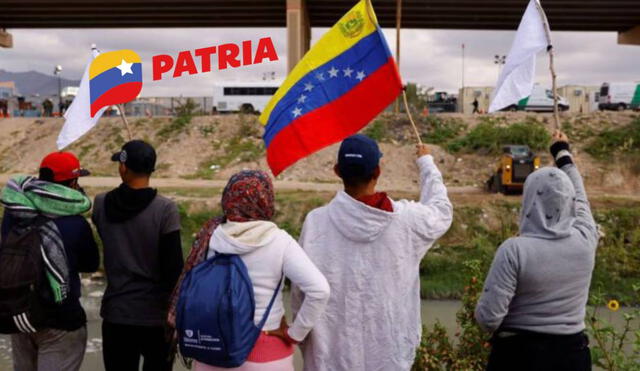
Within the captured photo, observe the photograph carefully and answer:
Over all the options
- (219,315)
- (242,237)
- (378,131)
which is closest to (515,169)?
(378,131)

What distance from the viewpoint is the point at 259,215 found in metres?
2.94

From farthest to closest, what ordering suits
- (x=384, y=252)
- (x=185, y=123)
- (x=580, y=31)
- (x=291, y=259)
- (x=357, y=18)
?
(x=580, y=31) < (x=185, y=123) < (x=357, y=18) < (x=384, y=252) < (x=291, y=259)

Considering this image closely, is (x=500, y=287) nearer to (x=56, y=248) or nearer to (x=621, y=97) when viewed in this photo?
(x=56, y=248)

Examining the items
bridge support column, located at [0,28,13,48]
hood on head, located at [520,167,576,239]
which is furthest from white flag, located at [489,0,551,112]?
bridge support column, located at [0,28,13,48]

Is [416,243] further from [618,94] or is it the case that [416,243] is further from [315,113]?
[618,94]

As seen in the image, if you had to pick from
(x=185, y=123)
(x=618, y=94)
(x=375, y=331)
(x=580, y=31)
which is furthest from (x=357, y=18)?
(x=618, y=94)

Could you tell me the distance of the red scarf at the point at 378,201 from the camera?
3.02m

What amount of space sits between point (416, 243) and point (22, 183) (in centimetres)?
213

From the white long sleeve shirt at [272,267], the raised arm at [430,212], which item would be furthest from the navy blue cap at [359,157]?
the white long sleeve shirt at [272,267]

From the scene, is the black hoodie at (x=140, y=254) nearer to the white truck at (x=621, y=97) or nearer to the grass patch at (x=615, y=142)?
the grass patch at (x=615, y=142)

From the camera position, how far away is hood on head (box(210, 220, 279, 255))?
2.84m

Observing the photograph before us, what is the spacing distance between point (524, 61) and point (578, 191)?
1.42m

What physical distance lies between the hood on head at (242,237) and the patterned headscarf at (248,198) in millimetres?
37

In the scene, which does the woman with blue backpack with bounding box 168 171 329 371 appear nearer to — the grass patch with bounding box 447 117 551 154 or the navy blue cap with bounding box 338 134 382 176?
the navy blue cap with bounding box 338 134 382 176
